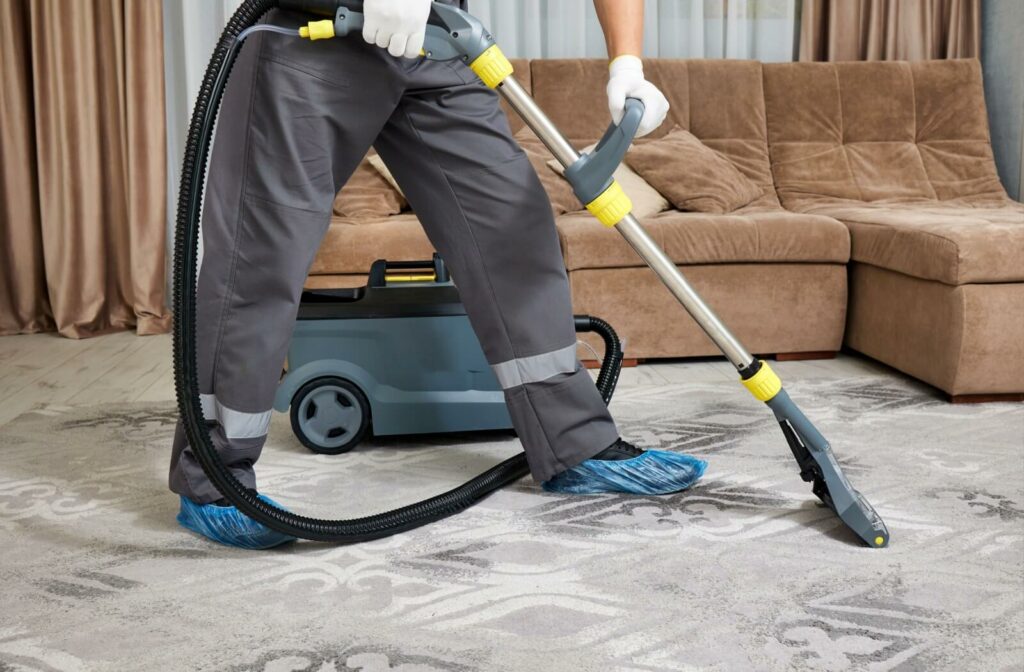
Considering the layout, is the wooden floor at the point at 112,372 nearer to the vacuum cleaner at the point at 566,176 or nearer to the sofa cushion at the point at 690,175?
the sofa cushion at the point at 690,175

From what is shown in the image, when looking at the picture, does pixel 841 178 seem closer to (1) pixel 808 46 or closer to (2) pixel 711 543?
(1) pixel 808 46

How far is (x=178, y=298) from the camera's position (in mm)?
1299

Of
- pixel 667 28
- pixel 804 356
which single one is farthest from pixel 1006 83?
pixel 804 356

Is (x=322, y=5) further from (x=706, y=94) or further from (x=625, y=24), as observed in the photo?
(x=706, y=94)

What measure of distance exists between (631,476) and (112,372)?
6.00ft

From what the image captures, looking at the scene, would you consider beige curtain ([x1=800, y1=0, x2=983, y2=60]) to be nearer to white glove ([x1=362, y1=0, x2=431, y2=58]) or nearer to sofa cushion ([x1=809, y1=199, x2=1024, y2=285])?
sofa cushion ([x1=809, y1=199, x2=1024, y2=285])

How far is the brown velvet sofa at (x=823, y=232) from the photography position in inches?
92.6

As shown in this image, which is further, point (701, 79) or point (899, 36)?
point (899, 36)

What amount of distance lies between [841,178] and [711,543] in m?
2.40

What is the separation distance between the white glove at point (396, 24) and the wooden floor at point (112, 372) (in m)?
1.45

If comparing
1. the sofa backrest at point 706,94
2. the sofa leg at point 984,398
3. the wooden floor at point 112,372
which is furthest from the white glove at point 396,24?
the sofa backrest at point 706,94

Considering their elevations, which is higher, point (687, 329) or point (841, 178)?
point (841, 178)

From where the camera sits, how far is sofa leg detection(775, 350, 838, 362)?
292 centimetres

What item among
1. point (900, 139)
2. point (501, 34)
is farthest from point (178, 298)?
point (900, 139)
